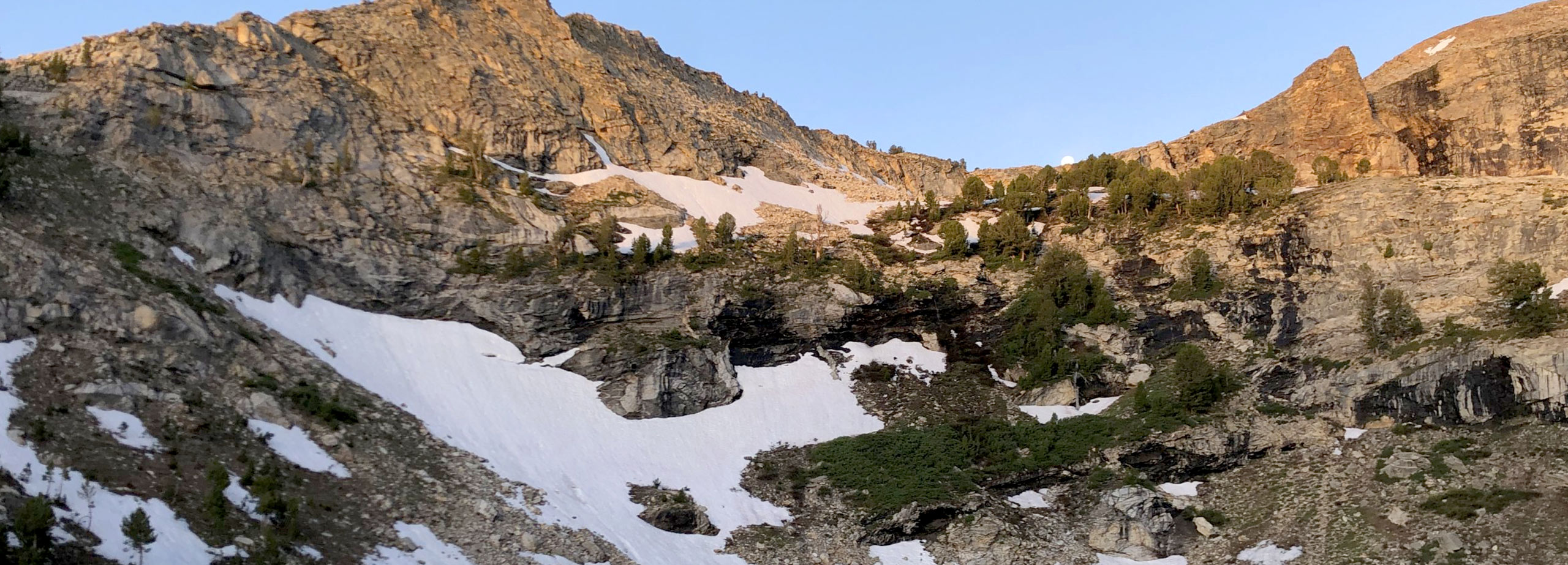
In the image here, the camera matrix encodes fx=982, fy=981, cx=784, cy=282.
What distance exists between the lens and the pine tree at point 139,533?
2233 centimetres

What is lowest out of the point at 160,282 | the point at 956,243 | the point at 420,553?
the point at 420,553

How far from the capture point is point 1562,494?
101 feet

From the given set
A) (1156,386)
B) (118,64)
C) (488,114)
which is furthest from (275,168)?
(1156,386)

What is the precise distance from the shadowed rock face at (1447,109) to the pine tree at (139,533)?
60155 mm

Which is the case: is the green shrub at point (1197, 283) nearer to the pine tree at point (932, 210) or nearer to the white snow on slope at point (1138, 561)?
the pine tree at point (932, 210)

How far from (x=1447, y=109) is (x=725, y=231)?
45.6 m

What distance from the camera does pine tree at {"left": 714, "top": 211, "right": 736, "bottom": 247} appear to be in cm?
5216

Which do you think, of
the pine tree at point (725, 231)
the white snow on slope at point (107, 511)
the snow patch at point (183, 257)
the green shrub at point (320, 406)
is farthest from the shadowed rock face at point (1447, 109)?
the white snow on slope at point (107, 511)

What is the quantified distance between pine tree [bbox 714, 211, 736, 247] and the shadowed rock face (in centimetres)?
3512

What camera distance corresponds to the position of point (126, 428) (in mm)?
27188

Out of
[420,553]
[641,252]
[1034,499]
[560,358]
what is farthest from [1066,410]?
[420,553]

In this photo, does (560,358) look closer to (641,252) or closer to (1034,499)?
(641,252)

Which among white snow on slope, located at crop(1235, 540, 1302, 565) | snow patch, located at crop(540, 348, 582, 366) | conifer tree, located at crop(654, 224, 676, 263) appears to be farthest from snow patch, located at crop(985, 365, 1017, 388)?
snow patch, located at crop(540, 348, 582, 366)

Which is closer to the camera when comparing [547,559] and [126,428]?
[126,428]
